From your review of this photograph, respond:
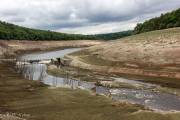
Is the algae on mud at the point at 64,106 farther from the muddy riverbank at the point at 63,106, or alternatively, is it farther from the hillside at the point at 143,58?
the hillside at the point at 143,58

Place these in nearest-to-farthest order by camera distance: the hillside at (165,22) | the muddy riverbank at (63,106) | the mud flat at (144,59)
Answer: the muddy riverbank at (63,106)
the mud flat at (144,59)
the hillside at (165,22)

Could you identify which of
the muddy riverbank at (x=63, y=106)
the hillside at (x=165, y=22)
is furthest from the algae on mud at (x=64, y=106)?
the hillside at (x=165, y=22)

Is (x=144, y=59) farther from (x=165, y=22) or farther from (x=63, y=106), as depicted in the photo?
(x=165, y=22)

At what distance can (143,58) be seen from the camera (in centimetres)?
8169

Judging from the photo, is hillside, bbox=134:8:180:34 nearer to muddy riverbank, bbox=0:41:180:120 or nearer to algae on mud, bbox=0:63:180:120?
muddy riverbank, bbox=0:41:180:120

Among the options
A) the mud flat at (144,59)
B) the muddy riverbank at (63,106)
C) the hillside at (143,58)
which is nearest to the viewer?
the muddy riverbank at (63,106)

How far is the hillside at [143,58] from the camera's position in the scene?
2876 inches

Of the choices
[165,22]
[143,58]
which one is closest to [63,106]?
[143,58]

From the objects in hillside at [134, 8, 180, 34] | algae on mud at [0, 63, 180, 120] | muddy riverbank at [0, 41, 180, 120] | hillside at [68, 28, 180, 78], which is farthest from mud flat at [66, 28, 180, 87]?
hillside at [134, 8, 180, 34]

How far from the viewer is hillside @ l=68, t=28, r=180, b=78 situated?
73.0m

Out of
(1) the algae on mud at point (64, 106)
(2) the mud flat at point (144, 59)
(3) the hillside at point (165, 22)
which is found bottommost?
(1) the algae on mud at point (64, 106)

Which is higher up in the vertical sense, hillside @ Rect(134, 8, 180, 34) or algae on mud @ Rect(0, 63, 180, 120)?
hillside @ Rect(134, 8, 180, 34)

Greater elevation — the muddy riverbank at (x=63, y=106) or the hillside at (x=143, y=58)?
the hillside at (x=143, y=58)

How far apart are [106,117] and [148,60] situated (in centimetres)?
4530
